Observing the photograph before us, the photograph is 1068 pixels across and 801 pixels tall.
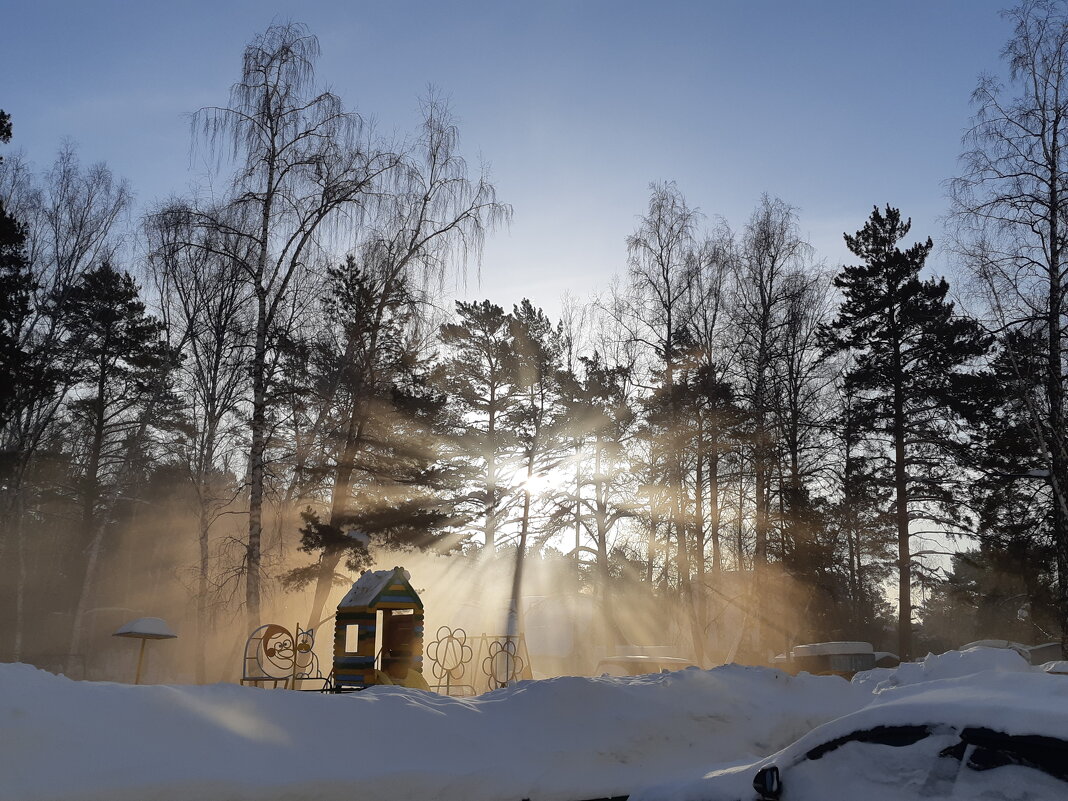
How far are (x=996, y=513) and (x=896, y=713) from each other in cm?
2126

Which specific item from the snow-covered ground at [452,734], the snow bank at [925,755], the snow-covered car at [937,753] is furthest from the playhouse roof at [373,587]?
the snow-covered car at [937,753]

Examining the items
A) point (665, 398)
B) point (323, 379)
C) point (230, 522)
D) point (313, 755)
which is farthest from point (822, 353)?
point (230, 522)

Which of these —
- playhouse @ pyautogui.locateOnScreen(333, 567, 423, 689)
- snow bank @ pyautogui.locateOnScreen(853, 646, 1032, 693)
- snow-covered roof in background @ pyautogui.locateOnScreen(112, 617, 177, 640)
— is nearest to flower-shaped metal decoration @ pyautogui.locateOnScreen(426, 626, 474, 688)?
playhouse @ pyautogui.locateOnScreen(333, 567, 423, 689)

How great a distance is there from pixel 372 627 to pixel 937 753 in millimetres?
10342

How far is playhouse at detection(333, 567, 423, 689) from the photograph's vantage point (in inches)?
495

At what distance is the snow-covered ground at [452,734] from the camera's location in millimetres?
4414

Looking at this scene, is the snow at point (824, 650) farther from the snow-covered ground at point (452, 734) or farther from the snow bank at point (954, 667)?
the snow-covered ground at point (452, 734)

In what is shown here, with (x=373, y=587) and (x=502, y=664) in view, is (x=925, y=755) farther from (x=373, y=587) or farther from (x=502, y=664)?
(x=502, y=664)

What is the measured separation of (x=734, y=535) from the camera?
26.6m

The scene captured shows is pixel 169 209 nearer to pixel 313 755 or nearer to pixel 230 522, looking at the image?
pixel 313 755

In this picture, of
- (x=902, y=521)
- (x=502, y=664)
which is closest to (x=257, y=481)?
(x=502, y=664)

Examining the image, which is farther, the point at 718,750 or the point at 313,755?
the point at 718,750

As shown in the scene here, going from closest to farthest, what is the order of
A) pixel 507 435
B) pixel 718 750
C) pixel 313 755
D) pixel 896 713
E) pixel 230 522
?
pixel 896 713 < pixel 313 755 < pixel 718 750 < pixel 507 435 < pixel 230 522

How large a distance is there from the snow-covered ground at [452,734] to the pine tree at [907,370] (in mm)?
14580
